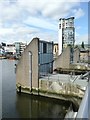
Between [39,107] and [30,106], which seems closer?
[39,107]

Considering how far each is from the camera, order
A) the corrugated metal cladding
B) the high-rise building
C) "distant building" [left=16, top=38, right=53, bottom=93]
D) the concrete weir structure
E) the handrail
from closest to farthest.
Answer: the handrail, the concrete weir structure, "distant building" [left=16, top=38, right=53, bottom=93], the corrugated metal cladding, the high-rise building

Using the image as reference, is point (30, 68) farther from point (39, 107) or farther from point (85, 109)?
point (85, 109)

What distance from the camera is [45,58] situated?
1791 cm

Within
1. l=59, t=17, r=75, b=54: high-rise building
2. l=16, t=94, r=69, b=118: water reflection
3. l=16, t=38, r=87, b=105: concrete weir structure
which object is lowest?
l=16, t=94, r=69, b=118: water reflection

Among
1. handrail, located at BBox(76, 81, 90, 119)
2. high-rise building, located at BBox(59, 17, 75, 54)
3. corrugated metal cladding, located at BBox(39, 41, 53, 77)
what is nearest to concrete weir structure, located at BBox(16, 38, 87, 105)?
corrugated metal cladding, located at BBox(39, 41, 53, 77)

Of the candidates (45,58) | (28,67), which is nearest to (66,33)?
(45,58)

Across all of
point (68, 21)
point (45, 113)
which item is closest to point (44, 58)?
point (45, 113)

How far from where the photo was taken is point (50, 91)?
541 inches

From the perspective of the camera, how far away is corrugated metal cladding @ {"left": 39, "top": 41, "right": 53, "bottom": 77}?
16.5 m

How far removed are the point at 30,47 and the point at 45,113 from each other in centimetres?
615

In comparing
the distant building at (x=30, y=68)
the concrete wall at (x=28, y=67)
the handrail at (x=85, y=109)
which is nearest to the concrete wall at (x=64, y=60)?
the distant building at (x=30, y=68)

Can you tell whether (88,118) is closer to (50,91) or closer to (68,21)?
(50,91)

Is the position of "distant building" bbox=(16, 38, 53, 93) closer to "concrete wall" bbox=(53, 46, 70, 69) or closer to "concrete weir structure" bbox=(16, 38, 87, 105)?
"concrete weir structure" bbox=(16, 38, 87, 105)

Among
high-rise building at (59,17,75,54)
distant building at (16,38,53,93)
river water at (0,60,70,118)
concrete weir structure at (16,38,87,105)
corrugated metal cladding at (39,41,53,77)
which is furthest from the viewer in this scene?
high-rise building at (59,17,75,54)
